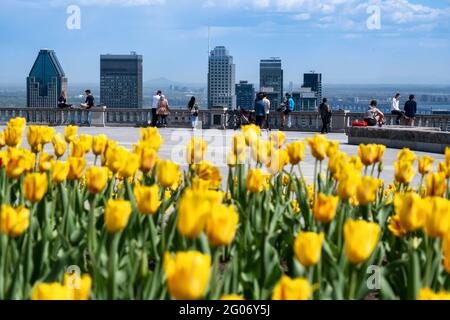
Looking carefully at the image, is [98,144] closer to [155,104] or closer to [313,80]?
[155,104]

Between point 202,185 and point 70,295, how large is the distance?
1.68 metres

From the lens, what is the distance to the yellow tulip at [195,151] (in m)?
5.14

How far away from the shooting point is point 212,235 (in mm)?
2758

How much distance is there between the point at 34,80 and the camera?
191 metres

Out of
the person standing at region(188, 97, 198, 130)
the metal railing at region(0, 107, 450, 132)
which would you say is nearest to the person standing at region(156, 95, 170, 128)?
the person standing at region(188, 97, 198, 130)

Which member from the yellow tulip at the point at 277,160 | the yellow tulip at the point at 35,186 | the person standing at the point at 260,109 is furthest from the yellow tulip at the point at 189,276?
the person standing at the point at 260,109

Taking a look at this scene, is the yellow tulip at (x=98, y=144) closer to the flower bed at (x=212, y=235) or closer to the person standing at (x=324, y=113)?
the flower bed at (x=212, y=235)

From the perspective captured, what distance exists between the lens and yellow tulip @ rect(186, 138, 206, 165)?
16.9ft

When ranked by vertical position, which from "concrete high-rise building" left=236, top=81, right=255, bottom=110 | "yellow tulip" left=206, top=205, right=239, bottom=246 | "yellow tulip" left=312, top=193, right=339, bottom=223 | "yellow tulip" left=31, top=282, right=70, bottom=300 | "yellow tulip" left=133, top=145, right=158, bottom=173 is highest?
"yellow tulip" left=133, top=145, right=158, bottom=173

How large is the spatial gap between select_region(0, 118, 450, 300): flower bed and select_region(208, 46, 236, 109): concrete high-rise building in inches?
6342

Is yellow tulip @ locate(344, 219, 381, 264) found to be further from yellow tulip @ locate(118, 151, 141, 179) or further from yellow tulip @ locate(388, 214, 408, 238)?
yellow tulip @ locate(118, 151, 141, 179)
